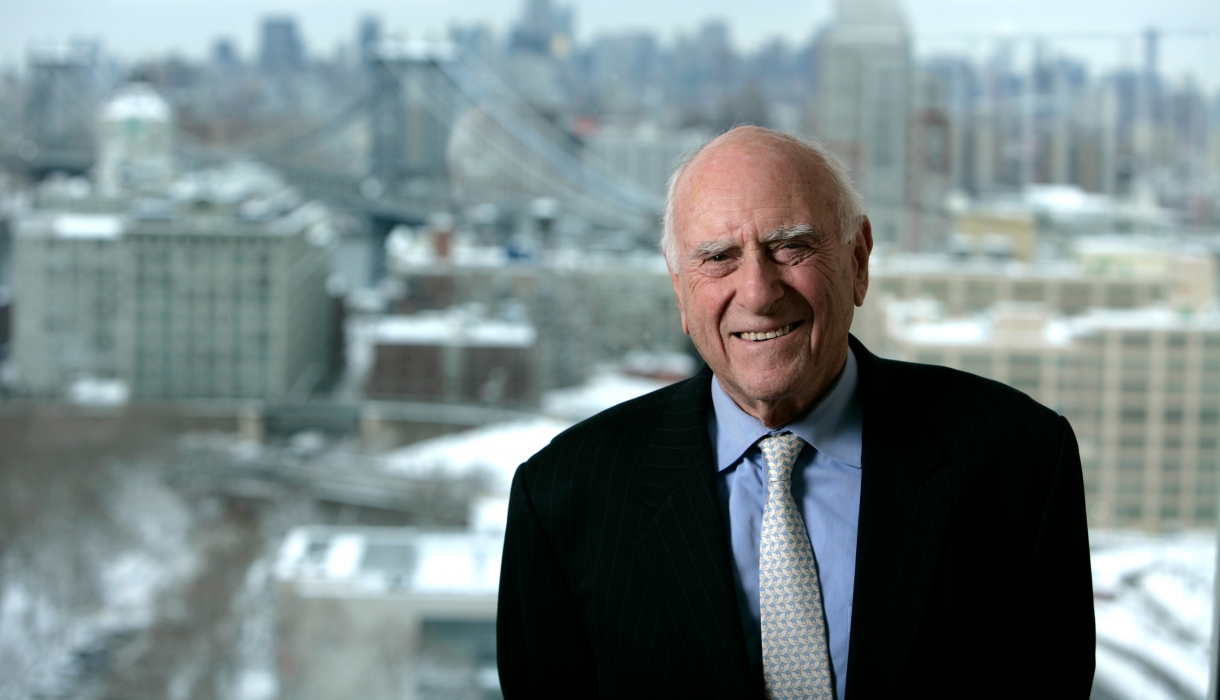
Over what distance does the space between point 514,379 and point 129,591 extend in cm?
163

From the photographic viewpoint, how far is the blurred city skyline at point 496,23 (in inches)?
168

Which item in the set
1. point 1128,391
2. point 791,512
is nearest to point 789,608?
point 791,512

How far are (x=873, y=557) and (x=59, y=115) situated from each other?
4.59 m

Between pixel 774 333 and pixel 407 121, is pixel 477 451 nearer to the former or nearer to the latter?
pixel 407 121

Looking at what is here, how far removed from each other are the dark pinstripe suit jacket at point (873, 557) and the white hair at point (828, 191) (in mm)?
81

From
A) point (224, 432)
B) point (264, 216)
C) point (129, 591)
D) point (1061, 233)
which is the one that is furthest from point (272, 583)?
point (1061, 233)

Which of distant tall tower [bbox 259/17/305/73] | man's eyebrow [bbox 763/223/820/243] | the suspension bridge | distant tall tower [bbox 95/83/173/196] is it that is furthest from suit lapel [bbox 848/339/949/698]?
distant tall tower [bbox 259/17/305/73]

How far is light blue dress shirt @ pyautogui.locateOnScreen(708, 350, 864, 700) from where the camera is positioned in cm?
53

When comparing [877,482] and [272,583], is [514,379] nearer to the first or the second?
[272,583]

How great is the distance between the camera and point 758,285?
0.50 m

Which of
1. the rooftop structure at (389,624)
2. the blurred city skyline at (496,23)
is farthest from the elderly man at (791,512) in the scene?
the blurred city skyline at (496,23)

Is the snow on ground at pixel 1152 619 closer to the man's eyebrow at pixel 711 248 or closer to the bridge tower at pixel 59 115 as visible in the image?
the man's eyebrow at pixel 711 248

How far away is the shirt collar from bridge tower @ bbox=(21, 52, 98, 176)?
4485 mm

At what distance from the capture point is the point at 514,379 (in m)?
4.51
